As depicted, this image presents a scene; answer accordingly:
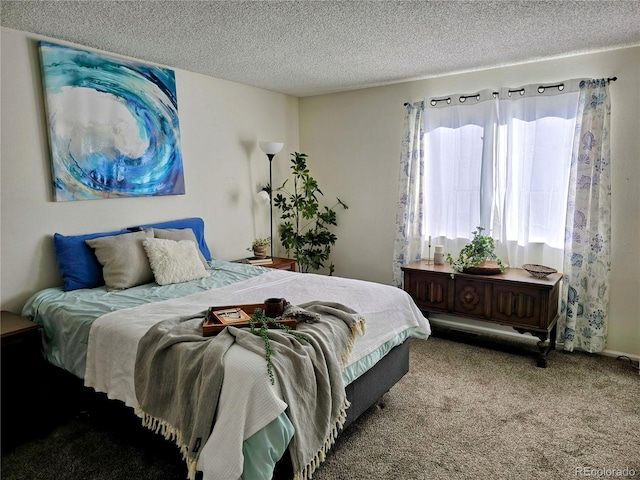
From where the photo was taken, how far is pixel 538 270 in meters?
3.54

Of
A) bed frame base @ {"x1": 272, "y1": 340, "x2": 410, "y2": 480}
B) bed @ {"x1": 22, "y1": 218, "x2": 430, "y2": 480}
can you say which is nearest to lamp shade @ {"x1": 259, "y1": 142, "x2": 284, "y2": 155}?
bed @ {"x1": 22, "y1": 218, "x2": 430, "y2": 480}

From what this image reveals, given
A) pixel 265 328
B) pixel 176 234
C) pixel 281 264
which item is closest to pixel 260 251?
pixel 281 264

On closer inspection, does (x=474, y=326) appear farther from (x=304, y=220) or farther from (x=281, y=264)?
(x=304, y=220)

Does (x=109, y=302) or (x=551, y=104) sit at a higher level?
(x=551, y=104)

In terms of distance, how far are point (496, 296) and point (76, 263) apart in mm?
3185

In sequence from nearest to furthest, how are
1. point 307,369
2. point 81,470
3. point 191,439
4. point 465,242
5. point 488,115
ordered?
point 191,439
point 307,369
point 81,470
point 488,115
point 465,242

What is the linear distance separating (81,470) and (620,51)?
4.49 meters

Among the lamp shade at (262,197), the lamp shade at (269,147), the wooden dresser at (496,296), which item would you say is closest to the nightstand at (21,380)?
the lamp shade at (262,197)

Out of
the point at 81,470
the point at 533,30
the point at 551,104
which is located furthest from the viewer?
the point at 551,104

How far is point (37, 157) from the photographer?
2.95 m

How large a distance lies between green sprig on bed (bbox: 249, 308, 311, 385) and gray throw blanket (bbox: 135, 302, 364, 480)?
2 cm

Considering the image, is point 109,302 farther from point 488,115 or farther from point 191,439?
point 488,115

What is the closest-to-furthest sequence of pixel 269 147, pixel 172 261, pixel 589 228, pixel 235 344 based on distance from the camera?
pixel 235 344 → pixel 172 261 → pixel 589 228 → pixel 269 147

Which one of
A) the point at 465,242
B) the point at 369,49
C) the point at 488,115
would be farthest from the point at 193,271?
the point at 488,115
